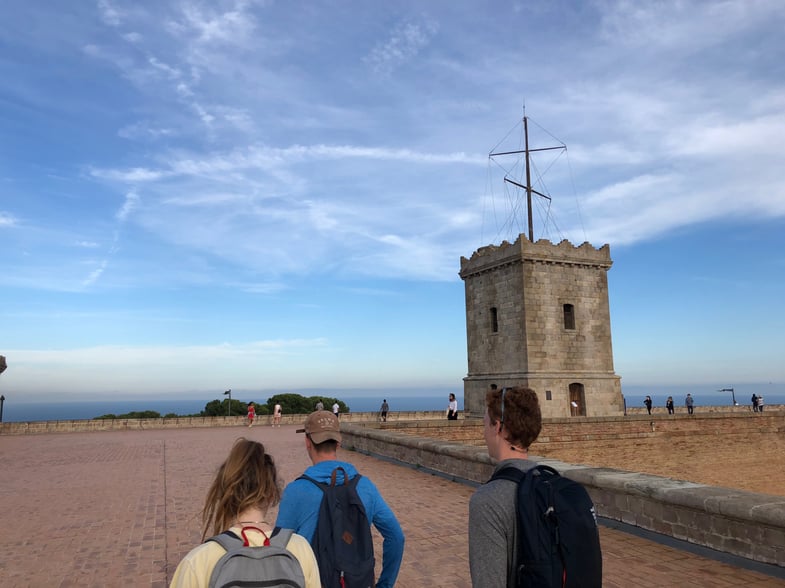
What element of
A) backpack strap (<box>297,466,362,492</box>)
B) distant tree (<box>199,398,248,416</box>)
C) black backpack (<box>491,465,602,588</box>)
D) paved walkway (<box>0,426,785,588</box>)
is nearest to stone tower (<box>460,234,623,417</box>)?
paved walkway (<box>0,426,785,588</box>)

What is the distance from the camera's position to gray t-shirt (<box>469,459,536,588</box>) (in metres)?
1.94

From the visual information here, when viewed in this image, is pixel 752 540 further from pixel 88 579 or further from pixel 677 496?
pixel 88 579

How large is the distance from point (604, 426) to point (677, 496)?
51.9 feet

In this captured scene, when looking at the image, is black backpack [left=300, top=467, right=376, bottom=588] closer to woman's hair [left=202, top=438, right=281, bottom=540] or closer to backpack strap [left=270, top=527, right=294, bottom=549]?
woman's hair [left=202, top=438, right=281, bottom=540]

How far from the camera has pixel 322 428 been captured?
296 centimetres

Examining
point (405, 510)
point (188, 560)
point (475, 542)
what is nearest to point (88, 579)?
point (405, 510)

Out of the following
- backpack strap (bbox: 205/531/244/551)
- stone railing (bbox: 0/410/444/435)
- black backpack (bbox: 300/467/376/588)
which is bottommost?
stone railing (bbox: 0/410/444/435)

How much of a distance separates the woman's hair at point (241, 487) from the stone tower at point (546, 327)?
71.7 feet

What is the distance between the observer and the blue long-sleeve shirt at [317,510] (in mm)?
2656

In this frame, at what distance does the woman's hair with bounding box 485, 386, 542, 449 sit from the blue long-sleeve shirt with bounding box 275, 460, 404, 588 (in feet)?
2.74

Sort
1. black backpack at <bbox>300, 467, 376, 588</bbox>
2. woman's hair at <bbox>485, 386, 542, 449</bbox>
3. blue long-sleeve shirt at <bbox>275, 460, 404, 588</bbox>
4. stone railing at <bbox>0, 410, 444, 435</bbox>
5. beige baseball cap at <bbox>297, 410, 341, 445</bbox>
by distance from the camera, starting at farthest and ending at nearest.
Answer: stone railing at <bbox>0, 410, 444, 435</bbox> → beige baseball cap at <bbox>297, 410, 341, 445</bbox> → blue long-sleeve shirt at <bbox>275, 460, 404, 588</bbox> → black backpack at <bbox>300, 467, 376, 588</bbox> → woman's hair at <bbox>485, 386, 542, 449</bbox>

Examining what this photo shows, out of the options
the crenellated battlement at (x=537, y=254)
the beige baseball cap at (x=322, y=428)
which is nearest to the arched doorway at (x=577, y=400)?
the crenellated battlement at (x=537, y=254)

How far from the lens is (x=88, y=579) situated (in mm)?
5605

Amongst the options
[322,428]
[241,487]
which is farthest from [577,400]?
[241,487]
